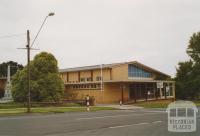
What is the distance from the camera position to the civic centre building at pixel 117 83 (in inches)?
2515

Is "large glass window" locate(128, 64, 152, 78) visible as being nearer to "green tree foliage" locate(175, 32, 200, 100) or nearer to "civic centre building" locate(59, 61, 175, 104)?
"civic centre building" locate(59, 61, 175, 104)

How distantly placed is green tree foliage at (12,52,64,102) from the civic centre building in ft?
27.2

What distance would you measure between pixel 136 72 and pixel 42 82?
1996 cm

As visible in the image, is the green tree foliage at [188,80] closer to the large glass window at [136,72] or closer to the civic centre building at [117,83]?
the civic centre building at [117,83]

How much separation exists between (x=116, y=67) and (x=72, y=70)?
9892mm

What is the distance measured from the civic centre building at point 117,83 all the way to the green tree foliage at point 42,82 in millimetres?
8284

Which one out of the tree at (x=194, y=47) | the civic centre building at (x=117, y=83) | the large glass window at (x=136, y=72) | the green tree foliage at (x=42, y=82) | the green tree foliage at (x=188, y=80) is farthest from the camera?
the tree at (x=194, y=47)

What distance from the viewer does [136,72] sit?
70.8m

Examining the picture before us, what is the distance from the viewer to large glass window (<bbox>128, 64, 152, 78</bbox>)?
6938 centimetres

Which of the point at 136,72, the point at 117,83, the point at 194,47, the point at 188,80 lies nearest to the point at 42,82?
the point at 117,83

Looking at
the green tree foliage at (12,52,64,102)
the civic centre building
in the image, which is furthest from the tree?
the green tree foliage at (12,52,64,102)

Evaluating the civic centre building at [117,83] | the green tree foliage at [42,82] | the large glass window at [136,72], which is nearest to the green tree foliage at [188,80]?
the civic centre building at [117,83]

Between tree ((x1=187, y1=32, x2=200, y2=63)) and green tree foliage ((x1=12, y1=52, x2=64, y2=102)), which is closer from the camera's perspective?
green tree foliage ((x1=12, y1=52, x2=64, y2=102))

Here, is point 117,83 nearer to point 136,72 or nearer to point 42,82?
point 136,72
